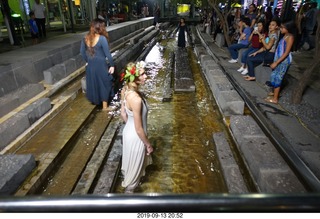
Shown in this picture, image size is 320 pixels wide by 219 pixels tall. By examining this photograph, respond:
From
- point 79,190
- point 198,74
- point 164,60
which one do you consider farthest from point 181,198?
point 164,60

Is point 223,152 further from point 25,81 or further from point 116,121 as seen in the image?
point 25,81

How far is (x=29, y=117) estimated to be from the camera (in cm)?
461

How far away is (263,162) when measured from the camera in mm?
3254

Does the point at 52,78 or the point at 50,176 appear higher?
the point at 52,78

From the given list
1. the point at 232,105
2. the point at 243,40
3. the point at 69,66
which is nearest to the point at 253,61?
the point at 243,40

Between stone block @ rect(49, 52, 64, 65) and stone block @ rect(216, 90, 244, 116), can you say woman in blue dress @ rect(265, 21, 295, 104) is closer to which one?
stone block @ rect(216, 90, 244, 116)

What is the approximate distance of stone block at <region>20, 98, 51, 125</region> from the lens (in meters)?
4.65

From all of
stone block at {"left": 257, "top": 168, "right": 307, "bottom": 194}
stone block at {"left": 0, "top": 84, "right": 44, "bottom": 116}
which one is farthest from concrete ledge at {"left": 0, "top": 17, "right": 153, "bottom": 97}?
stone block at {"left": 257, "top": 168, "right": 307, "bottom": 194}

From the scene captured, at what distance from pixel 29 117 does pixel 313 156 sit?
5.21m

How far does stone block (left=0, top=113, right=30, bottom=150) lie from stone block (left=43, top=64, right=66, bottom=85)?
2.59 m

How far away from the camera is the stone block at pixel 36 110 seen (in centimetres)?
465

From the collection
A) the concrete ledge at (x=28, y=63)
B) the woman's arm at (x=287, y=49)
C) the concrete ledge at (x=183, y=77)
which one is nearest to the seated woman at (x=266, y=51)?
the woman's arm at (x=287, y=49)

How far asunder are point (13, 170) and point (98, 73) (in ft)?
9.90

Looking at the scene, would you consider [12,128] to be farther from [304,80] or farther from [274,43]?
[274,43]
